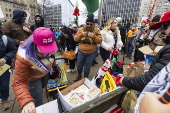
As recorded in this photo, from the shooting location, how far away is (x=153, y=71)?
0.91m

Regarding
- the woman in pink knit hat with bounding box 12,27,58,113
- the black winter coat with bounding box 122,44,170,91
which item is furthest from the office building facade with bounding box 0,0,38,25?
the black winter coat with bounding box 122,44,170,91

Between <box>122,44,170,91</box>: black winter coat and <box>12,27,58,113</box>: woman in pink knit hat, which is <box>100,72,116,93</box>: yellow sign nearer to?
<box>122,44,170,91</box>: black winter coat

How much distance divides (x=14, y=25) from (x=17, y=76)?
2.15 meters

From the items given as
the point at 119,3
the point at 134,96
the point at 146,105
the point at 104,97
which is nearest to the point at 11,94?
the point at 104,97

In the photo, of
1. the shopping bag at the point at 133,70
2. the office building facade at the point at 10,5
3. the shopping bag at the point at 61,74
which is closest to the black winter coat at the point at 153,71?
the shopping bag at the point at 133,70

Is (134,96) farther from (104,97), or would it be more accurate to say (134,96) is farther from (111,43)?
(111,43)

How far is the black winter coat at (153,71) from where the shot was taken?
84 centimetres

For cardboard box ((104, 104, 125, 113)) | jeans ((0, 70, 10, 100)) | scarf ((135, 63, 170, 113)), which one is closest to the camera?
scarf ((135, 63, 170, 113))

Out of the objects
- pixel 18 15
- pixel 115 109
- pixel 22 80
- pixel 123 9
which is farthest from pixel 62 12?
pixel 115 109

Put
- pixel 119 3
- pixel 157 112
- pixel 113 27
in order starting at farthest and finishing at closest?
pixel 119 3 < pixel 113 27 < pixel 157 112

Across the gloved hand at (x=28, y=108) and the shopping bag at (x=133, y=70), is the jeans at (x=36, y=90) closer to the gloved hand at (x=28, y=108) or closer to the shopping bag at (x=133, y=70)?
the gloved hand at (x=28, y=108)

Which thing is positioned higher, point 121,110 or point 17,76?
point 17,76

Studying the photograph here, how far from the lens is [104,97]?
1.12 metres

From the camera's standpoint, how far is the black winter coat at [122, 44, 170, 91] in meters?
0.84
